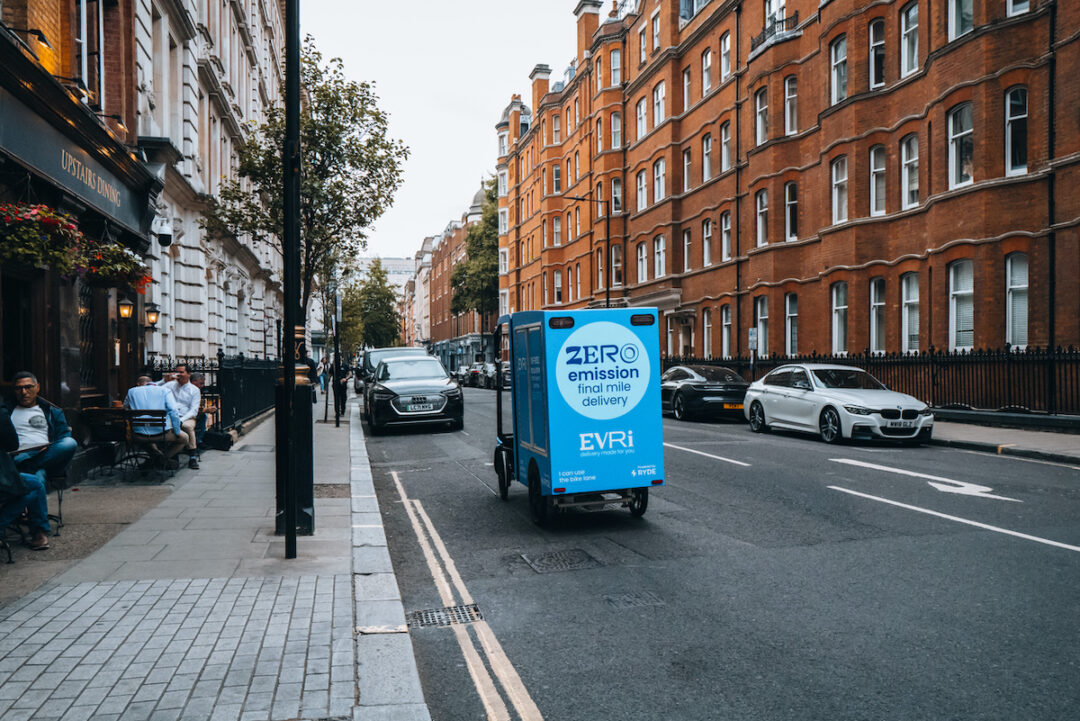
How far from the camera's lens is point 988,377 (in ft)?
60.4

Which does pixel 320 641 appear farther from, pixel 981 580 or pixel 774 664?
pixel 981 580

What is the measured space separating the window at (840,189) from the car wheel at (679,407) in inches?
321

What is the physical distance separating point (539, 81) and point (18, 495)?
57.7m

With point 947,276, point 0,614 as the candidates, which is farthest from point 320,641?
point 947,276

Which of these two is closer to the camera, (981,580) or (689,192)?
(981,580)

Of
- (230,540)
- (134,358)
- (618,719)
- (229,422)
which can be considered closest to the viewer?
(618,719)

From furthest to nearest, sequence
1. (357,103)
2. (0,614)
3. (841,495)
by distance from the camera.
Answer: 1. (357,103)
2. (841,495)
3. (0,614)

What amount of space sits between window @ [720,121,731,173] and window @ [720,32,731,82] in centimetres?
186

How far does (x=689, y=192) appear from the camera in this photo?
35688mm

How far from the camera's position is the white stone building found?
52.3 ft

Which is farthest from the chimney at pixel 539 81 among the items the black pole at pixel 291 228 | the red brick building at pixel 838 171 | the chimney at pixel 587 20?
the black pole at pixel 291 228

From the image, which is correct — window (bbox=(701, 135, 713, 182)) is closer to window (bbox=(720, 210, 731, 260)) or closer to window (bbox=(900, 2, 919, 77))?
window (bbox=(720, 210, 731, 260))

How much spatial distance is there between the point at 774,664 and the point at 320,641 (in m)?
2.41

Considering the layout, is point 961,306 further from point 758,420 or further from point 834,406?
point 834,406
